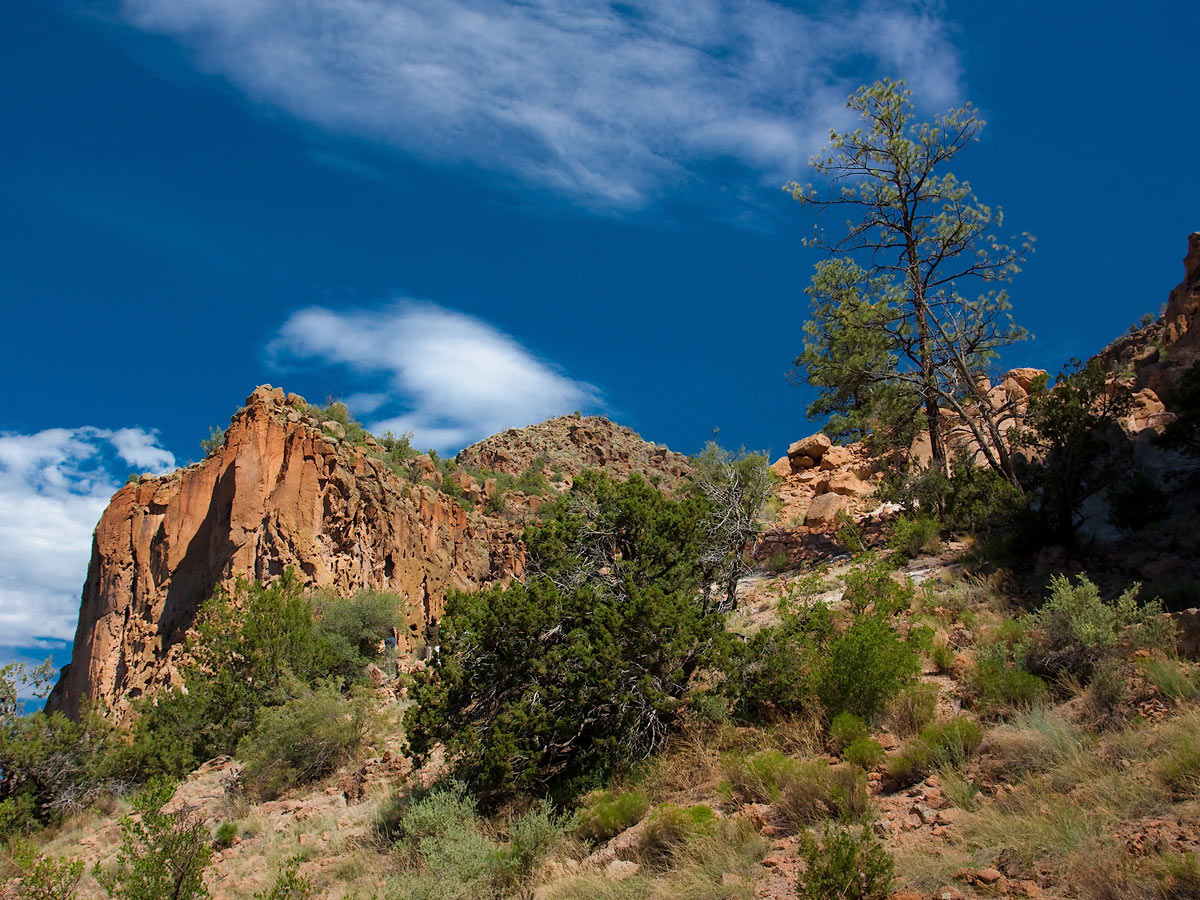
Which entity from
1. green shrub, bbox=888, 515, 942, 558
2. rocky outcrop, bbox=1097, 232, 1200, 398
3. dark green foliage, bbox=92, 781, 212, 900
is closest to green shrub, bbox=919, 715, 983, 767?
dark green foliage, bbox=92, 781, 212, 900

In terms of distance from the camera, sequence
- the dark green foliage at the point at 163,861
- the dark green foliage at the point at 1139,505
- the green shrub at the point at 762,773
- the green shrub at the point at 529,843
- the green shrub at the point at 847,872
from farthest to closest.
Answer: the dark green foliage at the point at 1139,505
the green shrub at the point at 529,843
the green shrub at the point at 762,773
the dark green foliage at the point at 163,861
the green shrub at the point at 847,872

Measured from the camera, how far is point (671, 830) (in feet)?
22.4

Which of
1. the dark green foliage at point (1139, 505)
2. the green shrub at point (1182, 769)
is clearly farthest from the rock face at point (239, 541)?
the green shrub at point (1182, 769)

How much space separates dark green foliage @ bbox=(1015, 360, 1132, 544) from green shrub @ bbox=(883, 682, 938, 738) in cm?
505

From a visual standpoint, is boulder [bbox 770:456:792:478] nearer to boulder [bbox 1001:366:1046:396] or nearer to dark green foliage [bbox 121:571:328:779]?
boulder [bbox 1001:366:1046:396]

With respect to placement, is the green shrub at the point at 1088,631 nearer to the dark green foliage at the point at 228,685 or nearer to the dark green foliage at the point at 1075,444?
the dark green foliage at the point at 1075,444

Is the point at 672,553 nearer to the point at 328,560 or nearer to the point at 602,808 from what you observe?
the point at 602,808

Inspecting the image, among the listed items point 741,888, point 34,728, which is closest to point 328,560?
point 34,728

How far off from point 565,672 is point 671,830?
270 centimetres

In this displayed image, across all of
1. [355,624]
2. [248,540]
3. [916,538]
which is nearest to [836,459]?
[916,538]

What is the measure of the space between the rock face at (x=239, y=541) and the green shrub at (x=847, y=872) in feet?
79.5

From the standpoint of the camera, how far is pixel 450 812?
8602mm

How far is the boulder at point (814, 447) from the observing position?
2564 cm

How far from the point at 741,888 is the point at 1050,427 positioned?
952cm
